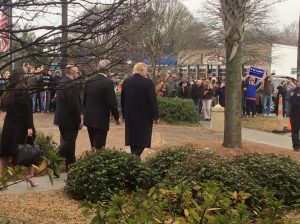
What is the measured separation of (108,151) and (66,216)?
4.65 ft

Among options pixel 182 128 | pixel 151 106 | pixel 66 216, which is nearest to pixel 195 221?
pixel 66 216

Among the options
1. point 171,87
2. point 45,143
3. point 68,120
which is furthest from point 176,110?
point 68,120

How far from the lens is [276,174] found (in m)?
6.79

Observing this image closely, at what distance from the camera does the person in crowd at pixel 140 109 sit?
834 cm

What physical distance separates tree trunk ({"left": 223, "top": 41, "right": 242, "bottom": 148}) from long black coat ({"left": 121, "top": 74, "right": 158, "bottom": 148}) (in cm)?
298

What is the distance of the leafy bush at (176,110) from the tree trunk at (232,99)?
8172 mm

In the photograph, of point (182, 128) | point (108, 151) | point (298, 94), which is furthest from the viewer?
point (182, 128)

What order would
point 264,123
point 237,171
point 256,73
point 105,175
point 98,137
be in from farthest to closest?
point 256,73 → point 264,123 → point 98,137 → point 105,175 → point 237,171

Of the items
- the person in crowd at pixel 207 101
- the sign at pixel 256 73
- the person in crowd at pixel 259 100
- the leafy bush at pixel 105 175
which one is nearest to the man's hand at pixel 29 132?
the leafy bush at pixel 105 175

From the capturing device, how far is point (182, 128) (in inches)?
716

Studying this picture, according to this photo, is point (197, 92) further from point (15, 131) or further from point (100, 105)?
point (15, 131)

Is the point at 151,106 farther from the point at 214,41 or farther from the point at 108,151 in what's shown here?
the point at 214,41

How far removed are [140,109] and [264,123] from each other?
1294 centimetres

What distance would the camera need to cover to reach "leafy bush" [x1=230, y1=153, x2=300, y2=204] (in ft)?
21.9
